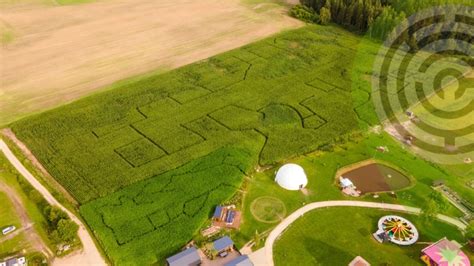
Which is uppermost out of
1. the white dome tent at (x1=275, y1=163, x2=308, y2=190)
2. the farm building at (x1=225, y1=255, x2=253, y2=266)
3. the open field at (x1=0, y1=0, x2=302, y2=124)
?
the open field at (x1=0, y1=0, x2=302, y2=124)

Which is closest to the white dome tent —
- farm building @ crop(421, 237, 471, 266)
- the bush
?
farm building @ crop(421, 237, 471, 266)

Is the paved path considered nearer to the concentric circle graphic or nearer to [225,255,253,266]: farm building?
[225,255,253,266]: farm building

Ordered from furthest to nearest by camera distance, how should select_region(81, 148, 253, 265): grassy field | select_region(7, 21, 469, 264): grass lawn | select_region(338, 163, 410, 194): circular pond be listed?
1. select_region(338, 163, 410, 194): circular pond
2. select_region(7, 21, 469, 264): grass lawn
3. select_region(81, 148, 253, 265): grassy field

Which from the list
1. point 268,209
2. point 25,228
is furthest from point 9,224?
point 268,209

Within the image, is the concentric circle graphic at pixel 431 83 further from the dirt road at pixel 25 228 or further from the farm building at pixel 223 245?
the dirt road at pixel 25 228

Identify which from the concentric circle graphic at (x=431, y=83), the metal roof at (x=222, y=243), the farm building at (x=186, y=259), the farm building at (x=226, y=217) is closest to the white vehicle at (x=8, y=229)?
the farm building at (x=186, y=259)

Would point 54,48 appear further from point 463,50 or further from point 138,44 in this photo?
point 463,50
